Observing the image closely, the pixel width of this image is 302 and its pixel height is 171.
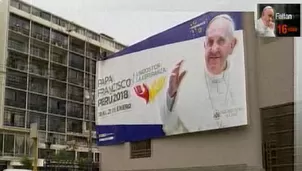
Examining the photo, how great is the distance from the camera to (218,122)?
3553mm

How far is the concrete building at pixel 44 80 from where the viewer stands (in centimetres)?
434

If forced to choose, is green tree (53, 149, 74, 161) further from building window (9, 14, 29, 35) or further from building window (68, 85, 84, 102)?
building window (9, 14, 29, 35)

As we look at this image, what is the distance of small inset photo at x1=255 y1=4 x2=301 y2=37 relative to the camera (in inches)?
49.4

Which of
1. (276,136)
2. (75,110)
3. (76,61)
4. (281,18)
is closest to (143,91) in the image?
(75,110)

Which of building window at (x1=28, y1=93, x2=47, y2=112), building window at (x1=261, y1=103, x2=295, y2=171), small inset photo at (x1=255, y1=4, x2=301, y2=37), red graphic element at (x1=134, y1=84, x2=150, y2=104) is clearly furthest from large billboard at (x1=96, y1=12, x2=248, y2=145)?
small inset photo at (x1=255, y1=4, x2=301, y2=37)

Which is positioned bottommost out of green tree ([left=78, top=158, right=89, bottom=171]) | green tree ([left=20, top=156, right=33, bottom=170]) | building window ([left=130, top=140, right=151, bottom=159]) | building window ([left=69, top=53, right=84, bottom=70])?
green tree ([left=78, top=158, right=89, bottom=171])

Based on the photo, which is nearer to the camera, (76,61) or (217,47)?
(217,47)

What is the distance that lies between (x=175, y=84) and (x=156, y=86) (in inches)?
9.5

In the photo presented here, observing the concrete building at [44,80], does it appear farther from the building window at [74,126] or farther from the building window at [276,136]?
the building window at [276,136]

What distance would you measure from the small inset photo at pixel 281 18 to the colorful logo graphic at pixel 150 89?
2.77 metres

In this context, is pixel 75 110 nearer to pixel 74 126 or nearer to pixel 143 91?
pixel 74 126

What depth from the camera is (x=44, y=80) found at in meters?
4.77

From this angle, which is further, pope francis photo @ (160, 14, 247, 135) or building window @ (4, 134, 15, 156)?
building window @ (4, 134, 15, 156)

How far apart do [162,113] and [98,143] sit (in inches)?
32.3
